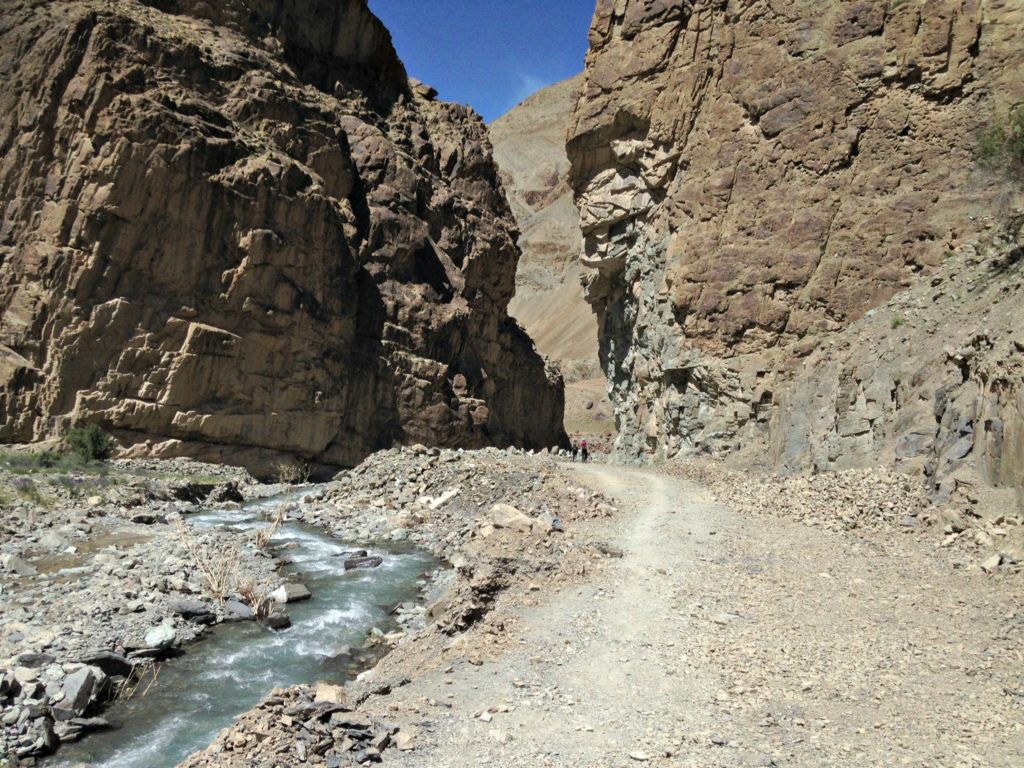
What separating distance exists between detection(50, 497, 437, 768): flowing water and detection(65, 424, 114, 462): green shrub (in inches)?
610

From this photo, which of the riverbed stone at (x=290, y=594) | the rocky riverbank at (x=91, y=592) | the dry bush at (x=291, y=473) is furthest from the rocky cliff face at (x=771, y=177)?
the dry bush at (x=291, y=473)

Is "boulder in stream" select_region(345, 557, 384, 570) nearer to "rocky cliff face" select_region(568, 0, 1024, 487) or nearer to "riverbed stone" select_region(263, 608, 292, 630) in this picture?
"riverbed stone" select_region(263, 608, 292, 630)

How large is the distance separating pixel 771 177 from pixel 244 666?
66.8ft

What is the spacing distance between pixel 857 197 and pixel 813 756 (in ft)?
62.5

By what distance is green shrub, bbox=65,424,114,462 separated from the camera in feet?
85.3

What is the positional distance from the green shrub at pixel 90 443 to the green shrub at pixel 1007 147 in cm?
2979

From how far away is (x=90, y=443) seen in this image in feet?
86.5

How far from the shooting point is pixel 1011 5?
18.8m

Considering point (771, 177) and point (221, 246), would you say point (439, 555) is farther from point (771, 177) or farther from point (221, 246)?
point (221, 246)

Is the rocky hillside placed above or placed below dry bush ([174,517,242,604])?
above

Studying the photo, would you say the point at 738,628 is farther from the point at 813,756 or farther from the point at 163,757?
the point at 163,757

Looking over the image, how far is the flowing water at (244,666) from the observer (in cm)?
730

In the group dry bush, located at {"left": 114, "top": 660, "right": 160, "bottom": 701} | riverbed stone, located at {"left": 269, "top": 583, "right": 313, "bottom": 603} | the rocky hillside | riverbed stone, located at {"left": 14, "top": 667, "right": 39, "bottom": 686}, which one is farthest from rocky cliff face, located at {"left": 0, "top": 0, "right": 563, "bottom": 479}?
the rocky hillside

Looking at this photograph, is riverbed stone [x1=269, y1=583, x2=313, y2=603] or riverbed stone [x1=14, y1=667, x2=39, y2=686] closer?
riverbed stone [x1=14, y1=667, x2=39, y2=686]
